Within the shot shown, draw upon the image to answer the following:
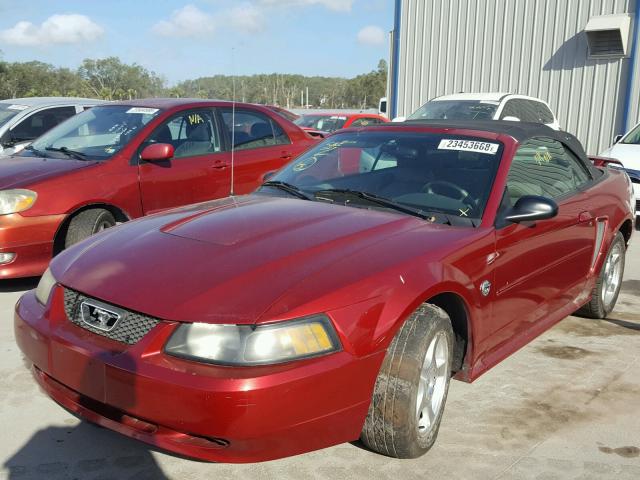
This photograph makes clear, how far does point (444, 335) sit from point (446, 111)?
8187 mm

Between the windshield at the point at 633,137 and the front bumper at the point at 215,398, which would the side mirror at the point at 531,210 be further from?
the windshield at the point at 633,137

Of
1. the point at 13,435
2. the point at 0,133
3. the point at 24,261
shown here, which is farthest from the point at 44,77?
the point at 13,435

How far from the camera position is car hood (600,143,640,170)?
858 cm

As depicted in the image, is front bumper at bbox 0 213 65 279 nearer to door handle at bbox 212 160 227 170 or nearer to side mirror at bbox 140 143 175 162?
side mirror at bbox 140 143 175 162

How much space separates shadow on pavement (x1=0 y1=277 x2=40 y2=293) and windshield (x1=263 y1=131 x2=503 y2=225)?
255 centimetres

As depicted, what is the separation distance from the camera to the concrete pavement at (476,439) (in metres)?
2.75

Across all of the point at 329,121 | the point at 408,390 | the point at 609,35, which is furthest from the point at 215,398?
the point at 609,35

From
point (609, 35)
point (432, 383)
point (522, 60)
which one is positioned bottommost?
point (432, 383)

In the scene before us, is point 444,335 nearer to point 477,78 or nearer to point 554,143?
point 554,143

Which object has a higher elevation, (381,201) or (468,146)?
(468,146)

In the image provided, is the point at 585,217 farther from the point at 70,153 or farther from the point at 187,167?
the point at 70,153

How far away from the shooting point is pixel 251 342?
2.31 m

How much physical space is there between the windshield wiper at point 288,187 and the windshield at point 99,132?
87.3 inches

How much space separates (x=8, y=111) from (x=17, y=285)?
4013 mm
